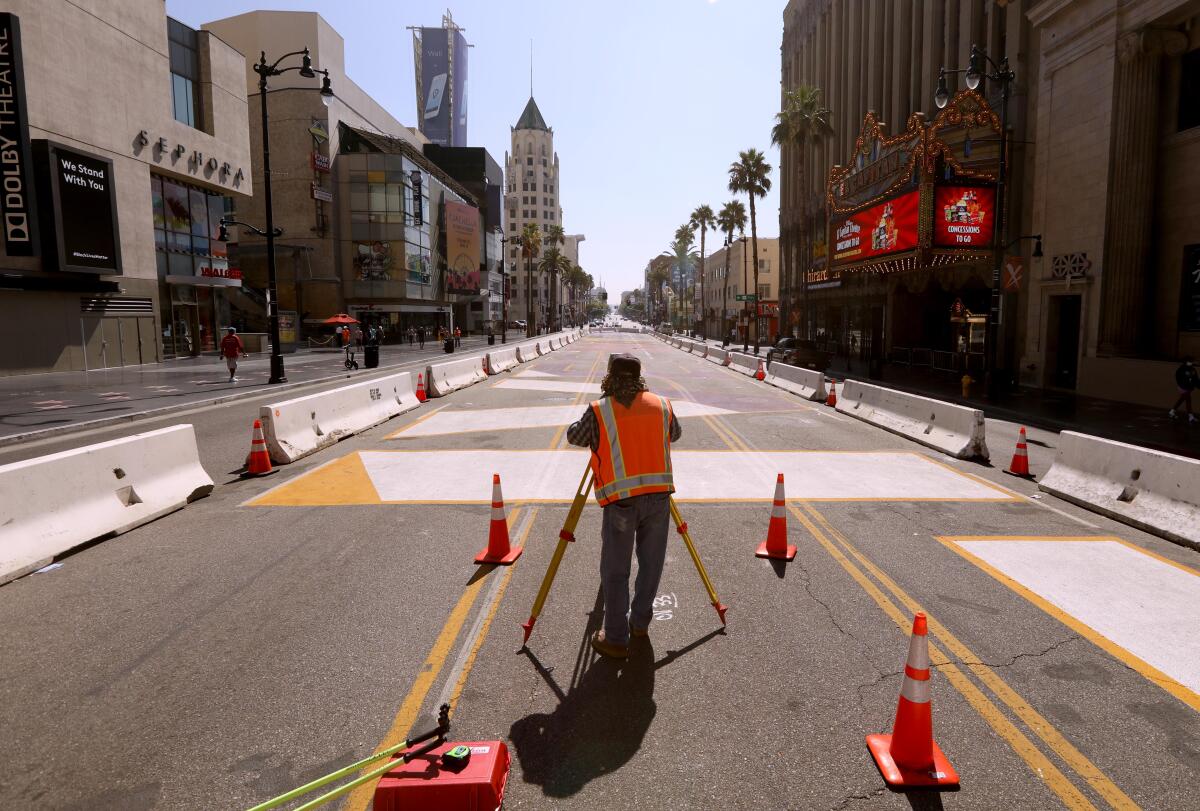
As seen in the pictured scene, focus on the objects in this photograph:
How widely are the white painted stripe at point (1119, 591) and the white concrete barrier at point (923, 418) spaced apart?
4.95 m

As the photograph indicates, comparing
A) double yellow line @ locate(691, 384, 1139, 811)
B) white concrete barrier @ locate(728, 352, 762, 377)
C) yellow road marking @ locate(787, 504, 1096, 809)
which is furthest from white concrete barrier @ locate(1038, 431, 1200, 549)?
white concrete barrier @ locate(728, 352, 762, 377)

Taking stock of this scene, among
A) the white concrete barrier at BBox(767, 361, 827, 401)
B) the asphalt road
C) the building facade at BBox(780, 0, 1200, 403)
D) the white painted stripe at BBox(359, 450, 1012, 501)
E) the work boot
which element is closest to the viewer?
the asphalt road

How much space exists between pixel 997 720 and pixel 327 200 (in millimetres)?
66801

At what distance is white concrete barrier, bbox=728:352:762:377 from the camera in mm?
32250

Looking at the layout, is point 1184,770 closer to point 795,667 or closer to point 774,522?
point 795,667

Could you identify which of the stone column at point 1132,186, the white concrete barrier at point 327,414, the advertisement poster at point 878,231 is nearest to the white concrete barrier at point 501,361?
the white concrete barrier at point 327,414

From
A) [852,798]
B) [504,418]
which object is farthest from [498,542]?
[504,418]

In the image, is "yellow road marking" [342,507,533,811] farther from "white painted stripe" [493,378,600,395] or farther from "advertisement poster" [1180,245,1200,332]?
"advertisement poster" [1180,245,1200,332]

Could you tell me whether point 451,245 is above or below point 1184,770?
above

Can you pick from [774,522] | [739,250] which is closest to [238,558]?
[774,522]

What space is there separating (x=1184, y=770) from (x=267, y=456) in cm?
1115

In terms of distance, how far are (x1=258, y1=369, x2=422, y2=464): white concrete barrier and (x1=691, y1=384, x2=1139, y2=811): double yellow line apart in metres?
9.02

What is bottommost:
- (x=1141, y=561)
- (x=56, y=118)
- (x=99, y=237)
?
(x=1141, y=561)

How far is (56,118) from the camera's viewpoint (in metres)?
29.3
